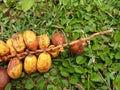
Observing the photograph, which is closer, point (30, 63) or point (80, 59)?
point (30, 63)

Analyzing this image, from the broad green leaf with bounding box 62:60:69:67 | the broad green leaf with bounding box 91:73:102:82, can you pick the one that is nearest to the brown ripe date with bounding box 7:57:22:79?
the broad green leaf with bounding box 62:60:69:67

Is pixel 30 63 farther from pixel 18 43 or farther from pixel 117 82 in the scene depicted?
pixel 117 82

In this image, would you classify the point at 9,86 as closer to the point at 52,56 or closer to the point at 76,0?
the point at 52,56

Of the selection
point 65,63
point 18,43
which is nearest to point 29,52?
point 18,43

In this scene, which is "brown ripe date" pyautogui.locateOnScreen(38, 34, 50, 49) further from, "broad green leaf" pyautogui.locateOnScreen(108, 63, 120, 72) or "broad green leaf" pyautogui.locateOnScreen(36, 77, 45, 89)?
"broad green leaf" pyautogui.locateOnScreen(108, 63, 120, 72)

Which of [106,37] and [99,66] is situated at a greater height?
[106,37]

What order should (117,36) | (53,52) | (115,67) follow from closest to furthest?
(53,52), (115,67), (117,36)

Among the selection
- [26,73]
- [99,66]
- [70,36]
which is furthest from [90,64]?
[26,73]
